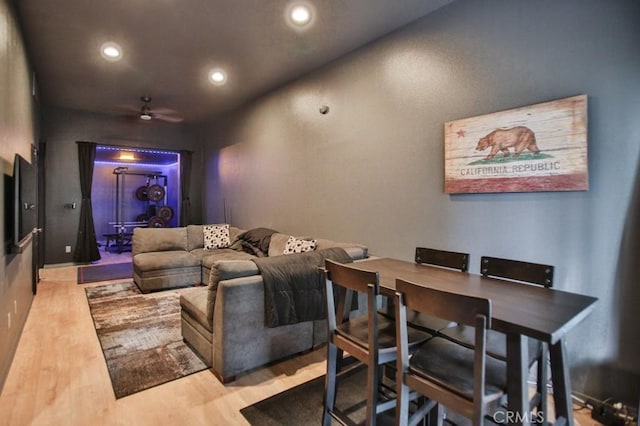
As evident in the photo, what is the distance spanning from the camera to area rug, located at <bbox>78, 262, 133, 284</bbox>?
5.41 m

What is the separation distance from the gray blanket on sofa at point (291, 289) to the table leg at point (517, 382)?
1.49 meters

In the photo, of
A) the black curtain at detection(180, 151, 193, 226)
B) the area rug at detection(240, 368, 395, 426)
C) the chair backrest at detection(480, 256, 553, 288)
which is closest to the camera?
the chair backrest at detection(480, 256, 553, 288)

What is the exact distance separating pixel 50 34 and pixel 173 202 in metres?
7.65

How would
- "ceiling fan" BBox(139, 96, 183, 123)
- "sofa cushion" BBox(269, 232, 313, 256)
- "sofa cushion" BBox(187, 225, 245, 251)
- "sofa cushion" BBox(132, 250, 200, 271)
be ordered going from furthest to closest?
"ceiling fan" BBox(139, 96, 183, 123)
"sofa cushion" BBox(187, 225, 245, 251)
"sofa cushion" BBox(132, 250, 200, 271)
"sofa cushion" BBox(269, 232, 313, 256)

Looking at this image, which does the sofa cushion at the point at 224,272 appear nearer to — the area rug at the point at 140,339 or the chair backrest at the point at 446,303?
the area rug at the point at 140,339

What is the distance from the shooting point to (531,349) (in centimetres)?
161

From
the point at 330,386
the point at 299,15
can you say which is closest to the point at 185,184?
the point at 299,15

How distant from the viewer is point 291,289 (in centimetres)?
257

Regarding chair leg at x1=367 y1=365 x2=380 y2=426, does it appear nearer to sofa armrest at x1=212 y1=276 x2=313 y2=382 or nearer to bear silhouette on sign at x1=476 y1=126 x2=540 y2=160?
sofa armrest at x1=212 y1=276 x2=313 y2=382

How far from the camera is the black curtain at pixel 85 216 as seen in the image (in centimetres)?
656

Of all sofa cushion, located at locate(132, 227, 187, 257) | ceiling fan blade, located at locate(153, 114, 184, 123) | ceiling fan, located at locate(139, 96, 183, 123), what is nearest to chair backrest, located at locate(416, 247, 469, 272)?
sofa cushion, located at locate(132, 227, 187, 257)

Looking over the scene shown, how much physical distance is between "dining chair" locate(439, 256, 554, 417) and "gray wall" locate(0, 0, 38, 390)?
3.00m

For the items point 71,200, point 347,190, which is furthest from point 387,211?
point 71,200

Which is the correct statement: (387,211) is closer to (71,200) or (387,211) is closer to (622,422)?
(622,422)
